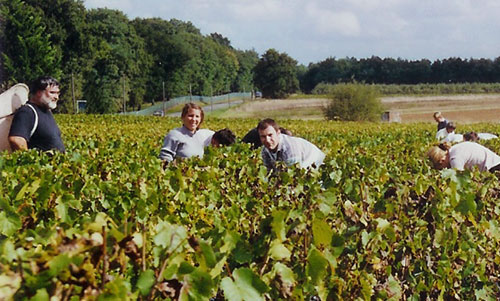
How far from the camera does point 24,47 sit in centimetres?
5919

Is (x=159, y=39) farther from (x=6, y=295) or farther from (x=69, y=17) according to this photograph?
(x=6, y=295)

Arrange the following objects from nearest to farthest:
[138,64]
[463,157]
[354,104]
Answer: [463,157] → [354,104] → [138,64]

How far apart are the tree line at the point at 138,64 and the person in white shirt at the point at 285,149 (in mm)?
33162

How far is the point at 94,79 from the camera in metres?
72.7

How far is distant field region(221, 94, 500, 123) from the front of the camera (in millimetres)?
63147

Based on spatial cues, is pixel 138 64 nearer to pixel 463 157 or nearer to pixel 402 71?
pixel 402 71

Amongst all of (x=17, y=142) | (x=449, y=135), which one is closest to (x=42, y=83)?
Result: (x=17, y=142)

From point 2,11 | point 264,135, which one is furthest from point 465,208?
point 2,11

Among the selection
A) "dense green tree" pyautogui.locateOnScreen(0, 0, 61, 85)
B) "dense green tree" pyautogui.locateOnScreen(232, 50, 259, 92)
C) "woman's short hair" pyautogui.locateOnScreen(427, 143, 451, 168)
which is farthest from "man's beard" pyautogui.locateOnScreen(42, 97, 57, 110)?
"dense green tree" pyautogui.locateOnScreen(232, 50, 259, 92)

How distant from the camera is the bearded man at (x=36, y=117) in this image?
6.44 metres

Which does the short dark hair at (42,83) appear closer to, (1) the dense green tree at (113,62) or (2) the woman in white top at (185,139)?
(2) the woman in white top at (185,139)

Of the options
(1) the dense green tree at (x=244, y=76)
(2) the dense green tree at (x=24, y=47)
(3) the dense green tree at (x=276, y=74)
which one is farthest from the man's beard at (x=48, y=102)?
(1) the dense green tree at (x=244, y=76)

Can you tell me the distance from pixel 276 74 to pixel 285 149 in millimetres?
103705

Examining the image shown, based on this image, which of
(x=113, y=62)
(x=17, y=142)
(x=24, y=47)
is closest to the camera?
(x=17, y=142)
